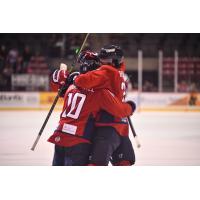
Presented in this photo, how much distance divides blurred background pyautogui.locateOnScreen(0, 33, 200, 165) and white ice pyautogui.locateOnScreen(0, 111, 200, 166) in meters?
0.01

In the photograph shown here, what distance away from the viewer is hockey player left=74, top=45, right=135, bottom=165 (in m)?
3.80

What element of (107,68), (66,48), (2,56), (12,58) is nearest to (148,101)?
(66,48)

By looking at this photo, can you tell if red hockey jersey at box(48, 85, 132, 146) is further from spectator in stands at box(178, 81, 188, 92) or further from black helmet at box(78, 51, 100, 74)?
spectator in stands at box(178, 81, 188, 92)

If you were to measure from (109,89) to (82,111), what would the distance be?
0.70 feet

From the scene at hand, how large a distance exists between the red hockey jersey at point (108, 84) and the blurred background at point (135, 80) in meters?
Result: 2.38

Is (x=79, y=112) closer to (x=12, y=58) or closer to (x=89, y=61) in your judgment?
(x=89, y=61)

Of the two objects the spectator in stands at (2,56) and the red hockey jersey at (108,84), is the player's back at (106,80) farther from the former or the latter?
the spectator in stands at (2,56)

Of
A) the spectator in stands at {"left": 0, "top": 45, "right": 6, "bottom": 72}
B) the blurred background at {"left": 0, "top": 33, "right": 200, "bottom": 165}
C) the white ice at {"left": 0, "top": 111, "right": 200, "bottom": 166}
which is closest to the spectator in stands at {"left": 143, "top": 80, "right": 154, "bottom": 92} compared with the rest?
the blurred background at {"left": 0, "top": 33, "right": 200, "bottom": 165}

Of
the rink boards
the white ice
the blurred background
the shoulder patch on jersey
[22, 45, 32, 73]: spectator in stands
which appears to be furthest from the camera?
the rink boards

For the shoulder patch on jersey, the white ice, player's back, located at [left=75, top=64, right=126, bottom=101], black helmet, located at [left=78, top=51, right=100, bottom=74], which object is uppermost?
black helmet, located at [left=78, top=51, right=100, bottom=74]

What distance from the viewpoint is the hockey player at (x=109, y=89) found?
12.5 ft
